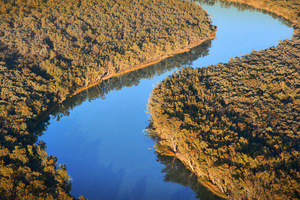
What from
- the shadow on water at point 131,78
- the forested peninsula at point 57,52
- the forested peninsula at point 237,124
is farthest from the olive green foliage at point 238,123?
the forested peninsula at point 57,52

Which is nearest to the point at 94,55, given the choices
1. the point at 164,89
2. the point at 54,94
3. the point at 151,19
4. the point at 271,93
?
the point at 54,94

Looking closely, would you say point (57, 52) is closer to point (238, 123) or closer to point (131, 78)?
point (131, 78)

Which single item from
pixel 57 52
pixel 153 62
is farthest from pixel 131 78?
pixel 57 52

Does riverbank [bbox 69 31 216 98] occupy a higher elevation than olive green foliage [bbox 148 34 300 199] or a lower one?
higher

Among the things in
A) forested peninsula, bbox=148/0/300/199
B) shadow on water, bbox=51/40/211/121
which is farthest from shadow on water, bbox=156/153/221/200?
shadow on water, bbox=51/40/211/121

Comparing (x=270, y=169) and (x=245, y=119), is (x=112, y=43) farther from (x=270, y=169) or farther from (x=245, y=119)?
(x=270, y=169)

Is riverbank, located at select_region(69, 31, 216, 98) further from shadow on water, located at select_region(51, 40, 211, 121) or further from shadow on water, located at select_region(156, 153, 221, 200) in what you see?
shadow on water, located at select_region(156, 153, 221, 200)

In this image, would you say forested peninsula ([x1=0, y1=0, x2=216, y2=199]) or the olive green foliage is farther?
forested peninsula ([x1=0, y1=0, x2=216, y2=199])

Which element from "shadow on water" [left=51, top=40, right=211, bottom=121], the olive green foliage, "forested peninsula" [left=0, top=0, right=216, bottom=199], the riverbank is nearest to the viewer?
the olive green foliage
